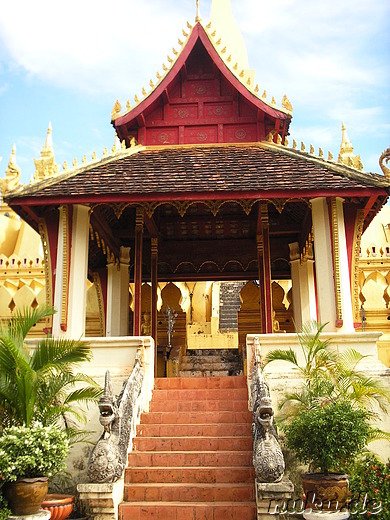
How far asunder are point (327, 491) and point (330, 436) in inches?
23.6

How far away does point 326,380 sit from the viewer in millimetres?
8781

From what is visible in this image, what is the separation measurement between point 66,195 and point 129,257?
195 inches

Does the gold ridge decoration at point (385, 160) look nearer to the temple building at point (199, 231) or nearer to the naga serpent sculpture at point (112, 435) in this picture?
the temple building at point (199, 231)

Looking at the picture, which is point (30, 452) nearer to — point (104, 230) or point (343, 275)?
point (343, 275)

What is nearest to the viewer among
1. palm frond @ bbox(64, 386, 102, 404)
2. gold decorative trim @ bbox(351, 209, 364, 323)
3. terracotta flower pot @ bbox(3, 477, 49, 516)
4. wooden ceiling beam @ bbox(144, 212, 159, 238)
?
terracotta flower pot @ bbox(3, 477, 49, 516)

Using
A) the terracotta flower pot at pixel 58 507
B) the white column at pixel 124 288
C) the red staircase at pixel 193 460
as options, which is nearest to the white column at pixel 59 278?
the red staircase at pixel 193 460

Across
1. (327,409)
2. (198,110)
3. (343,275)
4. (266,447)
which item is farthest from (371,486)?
(198,110)

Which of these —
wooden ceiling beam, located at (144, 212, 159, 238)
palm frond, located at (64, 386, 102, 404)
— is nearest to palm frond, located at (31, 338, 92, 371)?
palm frond, located at (64, 386, 102, 404)

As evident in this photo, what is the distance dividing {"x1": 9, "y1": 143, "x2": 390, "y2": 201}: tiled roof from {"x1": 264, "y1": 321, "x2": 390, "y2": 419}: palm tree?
286cm

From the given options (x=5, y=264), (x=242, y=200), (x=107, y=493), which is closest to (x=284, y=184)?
(x=242, y=200)

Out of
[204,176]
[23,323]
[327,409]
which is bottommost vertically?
[327,409]

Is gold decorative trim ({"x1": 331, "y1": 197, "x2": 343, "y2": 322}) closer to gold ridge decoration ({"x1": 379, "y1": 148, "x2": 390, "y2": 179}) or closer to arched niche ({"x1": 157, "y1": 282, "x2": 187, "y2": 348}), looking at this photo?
gold ridge decoration ({"x1": 379, "y1": 148, "x2": 390, "y2": 179})

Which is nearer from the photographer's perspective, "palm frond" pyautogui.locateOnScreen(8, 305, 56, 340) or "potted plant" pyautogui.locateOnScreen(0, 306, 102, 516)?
"potted plant" pyautogui.locateOnScreen(0, 306, 102, 516)

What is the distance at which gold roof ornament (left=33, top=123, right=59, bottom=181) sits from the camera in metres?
12.3
